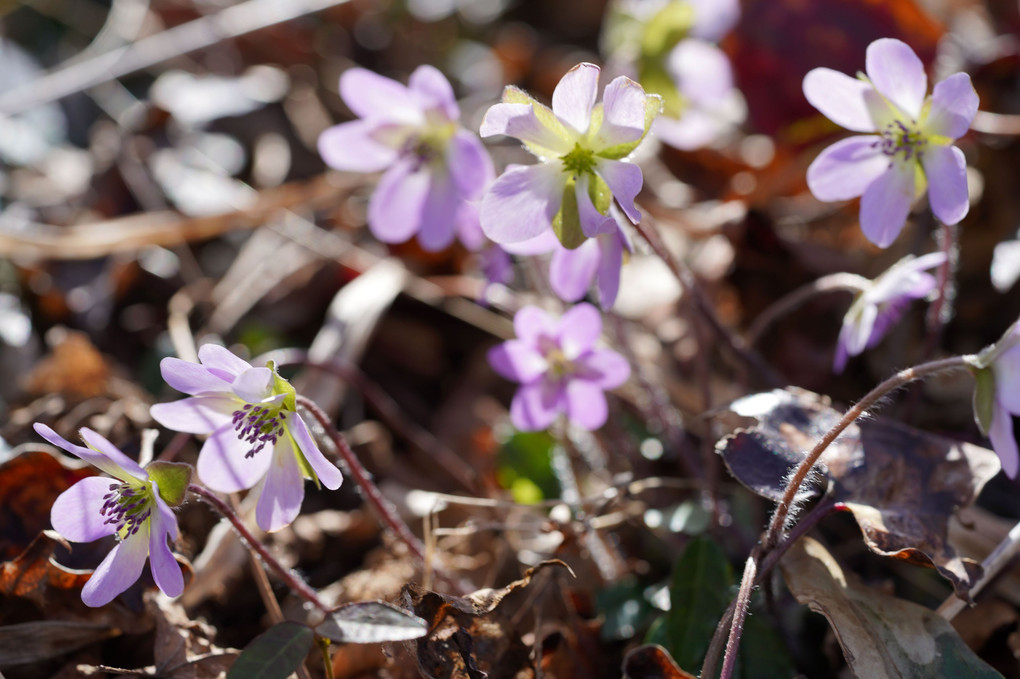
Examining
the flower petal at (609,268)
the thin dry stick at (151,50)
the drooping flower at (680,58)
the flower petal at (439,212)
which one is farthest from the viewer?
the thin dry stick at (151,50)

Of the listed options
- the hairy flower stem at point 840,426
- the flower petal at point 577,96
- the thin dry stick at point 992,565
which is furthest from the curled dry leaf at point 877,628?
the flower petal at point 577,96

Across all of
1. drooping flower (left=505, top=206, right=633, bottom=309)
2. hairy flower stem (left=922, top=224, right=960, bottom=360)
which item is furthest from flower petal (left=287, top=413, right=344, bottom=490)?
hairy flower stem (left=922, top=224, right=960, bottom=360)

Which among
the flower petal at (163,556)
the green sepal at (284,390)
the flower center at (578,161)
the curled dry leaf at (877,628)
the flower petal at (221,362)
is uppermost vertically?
the flower center at (578,161)

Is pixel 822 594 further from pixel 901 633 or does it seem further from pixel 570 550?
pixel 570 550

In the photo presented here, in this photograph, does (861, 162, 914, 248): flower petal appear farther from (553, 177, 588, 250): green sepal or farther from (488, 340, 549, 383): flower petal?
(488, 340, 549, 383): flower petal

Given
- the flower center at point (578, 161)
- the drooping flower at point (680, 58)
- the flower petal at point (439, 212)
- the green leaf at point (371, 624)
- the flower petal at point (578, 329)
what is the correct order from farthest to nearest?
the drooping flower at point (680, 58) < the flower petal at point (439, 212) < the flower petal at point (578, 329) < the flower center at point (578, 161) < the green leaf at point (371, 624)

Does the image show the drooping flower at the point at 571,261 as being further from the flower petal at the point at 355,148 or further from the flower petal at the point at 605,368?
the flower petal at the point at 355,148
